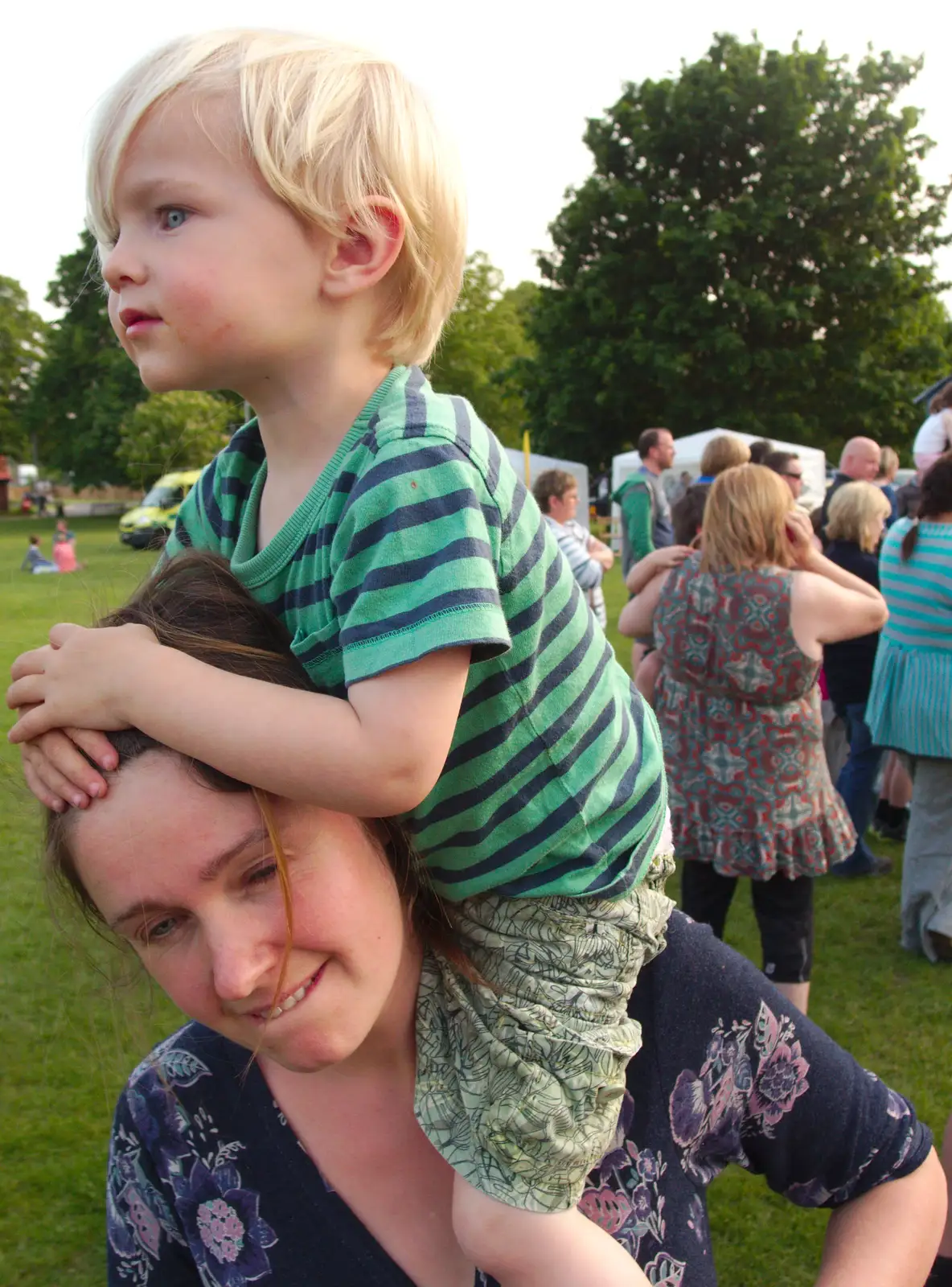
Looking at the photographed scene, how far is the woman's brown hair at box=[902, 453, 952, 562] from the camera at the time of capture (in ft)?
19.6

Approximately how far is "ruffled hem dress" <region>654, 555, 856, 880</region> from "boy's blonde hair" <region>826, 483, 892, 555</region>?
2607mm

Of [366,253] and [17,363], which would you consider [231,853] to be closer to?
[366,253]

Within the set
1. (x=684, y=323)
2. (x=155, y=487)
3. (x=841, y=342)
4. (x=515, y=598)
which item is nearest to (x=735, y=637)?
(x=155, y=487)

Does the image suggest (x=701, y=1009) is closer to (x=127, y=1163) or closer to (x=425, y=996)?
(x=425, y=996)

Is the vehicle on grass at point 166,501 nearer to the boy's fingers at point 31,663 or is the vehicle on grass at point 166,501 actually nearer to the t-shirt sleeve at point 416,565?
the boy's fingers at point 31,663

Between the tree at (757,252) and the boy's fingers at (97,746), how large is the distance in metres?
33.7

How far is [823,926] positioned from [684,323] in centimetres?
2961

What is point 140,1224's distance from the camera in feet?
5.95

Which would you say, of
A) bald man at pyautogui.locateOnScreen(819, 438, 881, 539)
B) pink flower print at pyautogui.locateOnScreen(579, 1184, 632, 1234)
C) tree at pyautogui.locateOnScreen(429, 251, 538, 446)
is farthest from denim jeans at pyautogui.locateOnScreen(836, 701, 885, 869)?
tree at pyautogui.locateOnScreen(429, 251, 538, 446)

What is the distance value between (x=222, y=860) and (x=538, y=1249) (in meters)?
0.66

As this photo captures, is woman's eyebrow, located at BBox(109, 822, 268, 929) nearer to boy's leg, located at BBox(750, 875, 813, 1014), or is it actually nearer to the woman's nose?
the woman's nose

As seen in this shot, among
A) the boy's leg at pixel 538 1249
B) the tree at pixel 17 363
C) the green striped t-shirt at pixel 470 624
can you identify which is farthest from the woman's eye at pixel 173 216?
the tree at pixel 17 363

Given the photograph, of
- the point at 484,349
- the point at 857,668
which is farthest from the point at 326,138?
the point at 484,349

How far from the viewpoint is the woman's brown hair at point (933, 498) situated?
596 cm
